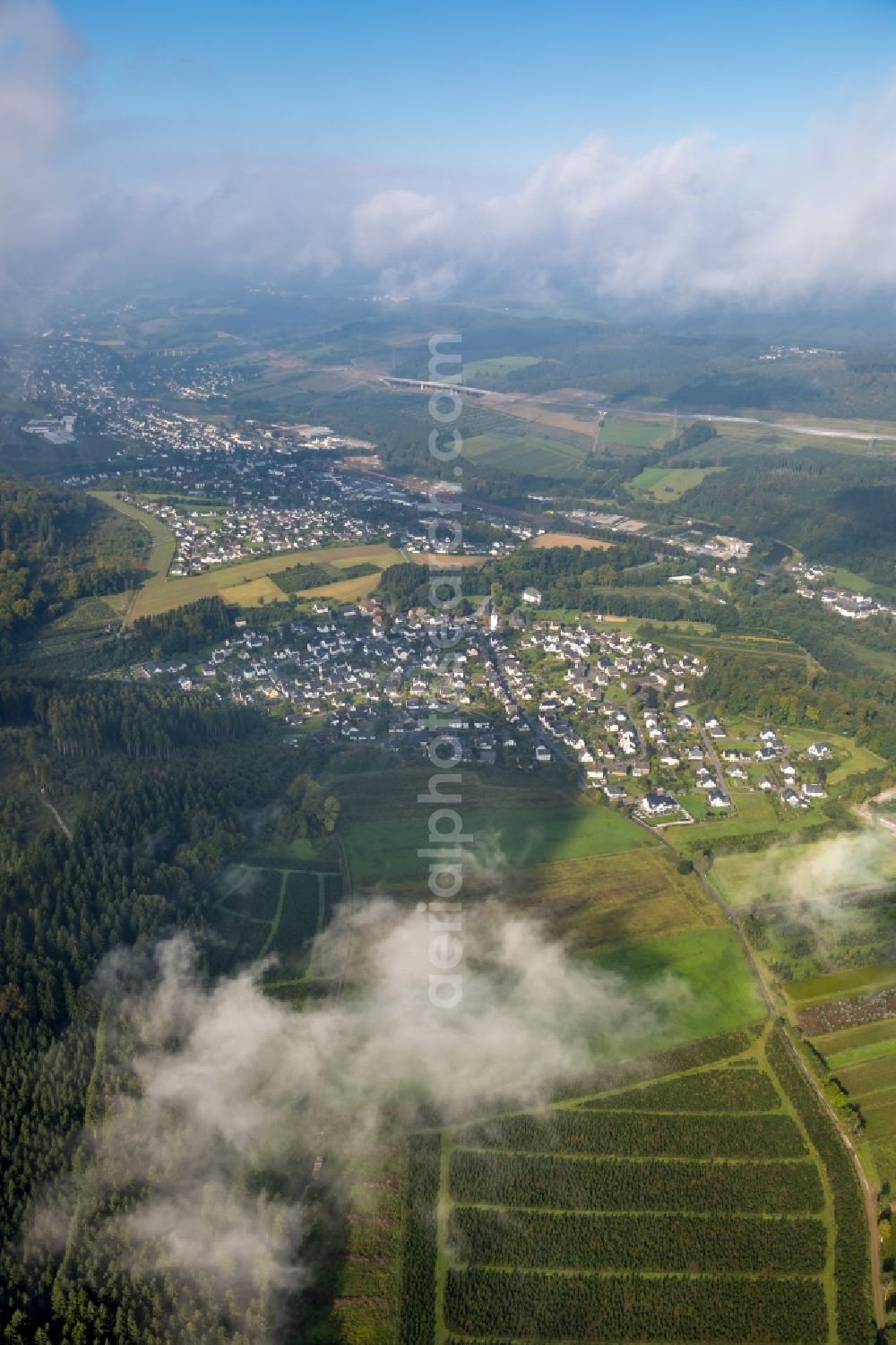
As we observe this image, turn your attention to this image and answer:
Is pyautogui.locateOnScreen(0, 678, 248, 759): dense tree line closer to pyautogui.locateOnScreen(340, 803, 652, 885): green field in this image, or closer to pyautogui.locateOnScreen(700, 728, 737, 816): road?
pyautogui.locateOnScreen(340, 803, 652, 885): green field

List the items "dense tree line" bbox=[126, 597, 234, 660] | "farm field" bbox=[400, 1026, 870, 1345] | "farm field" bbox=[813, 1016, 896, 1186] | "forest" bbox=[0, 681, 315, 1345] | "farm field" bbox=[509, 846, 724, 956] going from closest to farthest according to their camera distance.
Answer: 1. "forest" bbox=[0, 681, 315, 1345]
2. "farm field" bbox=[400, 1026, 870, 1345]
3. "farm field" bbox=[813, 1016, 896, 1186]
4. "farm field" bbox=[509, 846, 724, 956]
5. "dense tree line" bbox=[126, 597, 234, 660]

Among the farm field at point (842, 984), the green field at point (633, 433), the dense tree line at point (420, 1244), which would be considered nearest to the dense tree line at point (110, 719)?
the dense tree line at point (420, 1244)

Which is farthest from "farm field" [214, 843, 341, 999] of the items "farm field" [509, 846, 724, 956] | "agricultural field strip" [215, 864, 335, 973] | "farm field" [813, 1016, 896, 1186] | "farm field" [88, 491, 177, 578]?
"farm field" [88, 491, 177, 578]

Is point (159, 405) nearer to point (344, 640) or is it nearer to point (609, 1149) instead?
point (344, 640)

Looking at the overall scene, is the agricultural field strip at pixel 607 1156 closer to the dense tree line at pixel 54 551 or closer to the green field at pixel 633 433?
the dense tree line at pixel 54 551

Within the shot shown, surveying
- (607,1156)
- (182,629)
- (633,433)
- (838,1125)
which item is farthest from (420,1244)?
(633,433)

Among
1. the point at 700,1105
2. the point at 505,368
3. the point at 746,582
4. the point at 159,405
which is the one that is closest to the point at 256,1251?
the point at 700,1105
